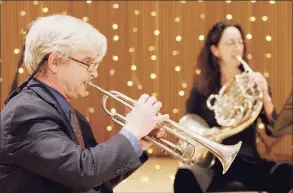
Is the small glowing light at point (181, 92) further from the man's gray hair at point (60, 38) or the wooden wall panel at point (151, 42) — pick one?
the man's gray hair at point (60, 38)

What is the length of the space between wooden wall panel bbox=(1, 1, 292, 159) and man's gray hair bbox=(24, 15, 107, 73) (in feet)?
10.1

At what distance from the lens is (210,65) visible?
3.21 m

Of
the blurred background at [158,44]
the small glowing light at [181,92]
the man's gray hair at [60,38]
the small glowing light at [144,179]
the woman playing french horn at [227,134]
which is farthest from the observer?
the small glowing light at [181,92]

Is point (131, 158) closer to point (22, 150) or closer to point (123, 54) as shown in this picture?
point (22, 150)

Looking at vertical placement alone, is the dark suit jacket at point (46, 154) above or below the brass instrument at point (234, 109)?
above

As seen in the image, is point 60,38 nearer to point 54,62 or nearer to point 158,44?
point 54,62

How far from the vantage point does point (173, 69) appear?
188 inches

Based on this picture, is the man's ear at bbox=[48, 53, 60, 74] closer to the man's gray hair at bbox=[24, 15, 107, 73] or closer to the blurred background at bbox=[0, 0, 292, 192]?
the man's gray hair at bbox=[24, 15, 107, 73]

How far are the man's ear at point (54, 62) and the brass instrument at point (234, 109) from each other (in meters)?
1.31

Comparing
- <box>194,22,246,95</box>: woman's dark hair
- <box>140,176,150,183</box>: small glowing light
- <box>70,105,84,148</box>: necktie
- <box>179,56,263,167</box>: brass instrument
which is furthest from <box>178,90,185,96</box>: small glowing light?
<box>70,105,84,148</box>: necktie

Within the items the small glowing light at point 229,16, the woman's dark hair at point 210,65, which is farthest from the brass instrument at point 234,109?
the small glowing light at point 229,16

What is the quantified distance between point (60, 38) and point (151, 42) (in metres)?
3.25

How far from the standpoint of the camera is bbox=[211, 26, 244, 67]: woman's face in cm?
309

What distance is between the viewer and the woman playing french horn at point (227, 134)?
106 inches
